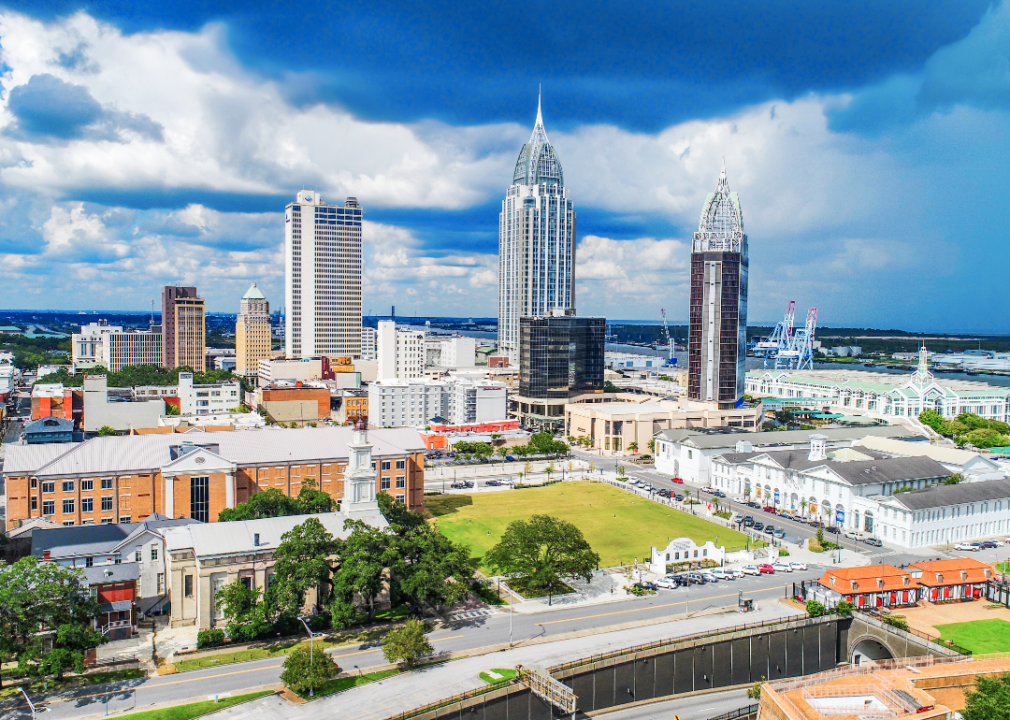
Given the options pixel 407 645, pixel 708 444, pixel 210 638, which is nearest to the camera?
pixel 407 645

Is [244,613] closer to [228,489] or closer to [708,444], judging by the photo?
[228,489]

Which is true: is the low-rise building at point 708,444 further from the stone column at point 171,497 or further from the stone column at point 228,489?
the stone column at point 171,497

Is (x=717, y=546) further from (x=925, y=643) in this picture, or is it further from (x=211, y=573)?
(x=211, y=573)

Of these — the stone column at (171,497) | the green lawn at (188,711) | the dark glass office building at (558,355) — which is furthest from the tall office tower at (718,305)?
the green lawn at (188,711)

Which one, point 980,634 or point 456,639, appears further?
point 980,634

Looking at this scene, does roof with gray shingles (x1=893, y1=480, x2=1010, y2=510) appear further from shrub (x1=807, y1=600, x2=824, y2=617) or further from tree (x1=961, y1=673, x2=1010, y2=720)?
tree (x1=961, y1=673, x2=1010, y2=720)

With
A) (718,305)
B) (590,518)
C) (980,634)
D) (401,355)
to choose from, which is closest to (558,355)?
(718,305)

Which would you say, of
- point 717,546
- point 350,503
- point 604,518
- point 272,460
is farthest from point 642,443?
point 350,503
